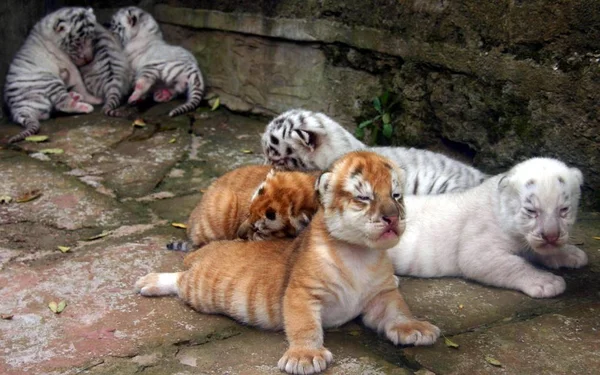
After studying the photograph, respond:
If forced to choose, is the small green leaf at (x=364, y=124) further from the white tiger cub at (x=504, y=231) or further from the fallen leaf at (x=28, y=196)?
the fallen leaf at (x=28, y=196)

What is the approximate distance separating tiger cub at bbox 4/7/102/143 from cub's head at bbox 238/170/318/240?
14.3ft

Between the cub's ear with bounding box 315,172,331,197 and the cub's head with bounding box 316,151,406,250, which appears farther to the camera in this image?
the cub's ear with bounding box 315,172,331,197

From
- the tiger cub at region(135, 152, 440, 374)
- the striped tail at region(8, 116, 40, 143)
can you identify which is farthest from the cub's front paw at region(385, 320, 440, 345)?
the striped tail at region(8, 116, 40, 143)

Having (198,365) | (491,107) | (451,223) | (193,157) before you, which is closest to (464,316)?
(451,223)

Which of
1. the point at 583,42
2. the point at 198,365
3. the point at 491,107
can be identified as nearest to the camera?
the point at 198,365

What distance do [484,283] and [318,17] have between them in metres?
3.39

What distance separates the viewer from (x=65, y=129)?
7.65 meters

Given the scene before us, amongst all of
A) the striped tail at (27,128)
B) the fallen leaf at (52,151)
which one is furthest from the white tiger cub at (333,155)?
the striped tail at (27,128)

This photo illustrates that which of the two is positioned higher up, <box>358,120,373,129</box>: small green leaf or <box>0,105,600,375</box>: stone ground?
<box>358,120,373,129</box>: small green leaf

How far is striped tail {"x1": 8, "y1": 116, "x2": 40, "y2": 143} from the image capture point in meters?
7.20

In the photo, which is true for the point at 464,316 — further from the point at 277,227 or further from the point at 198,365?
the point at 198,365

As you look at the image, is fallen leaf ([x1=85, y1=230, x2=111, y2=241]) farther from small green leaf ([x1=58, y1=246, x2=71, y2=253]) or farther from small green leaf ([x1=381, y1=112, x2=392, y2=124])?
small green leaf ([x1=381, y1=112, x2=392, y2=124])

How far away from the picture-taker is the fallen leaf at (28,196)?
18.7ft

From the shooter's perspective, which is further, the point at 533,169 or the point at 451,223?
the point at 451,223
